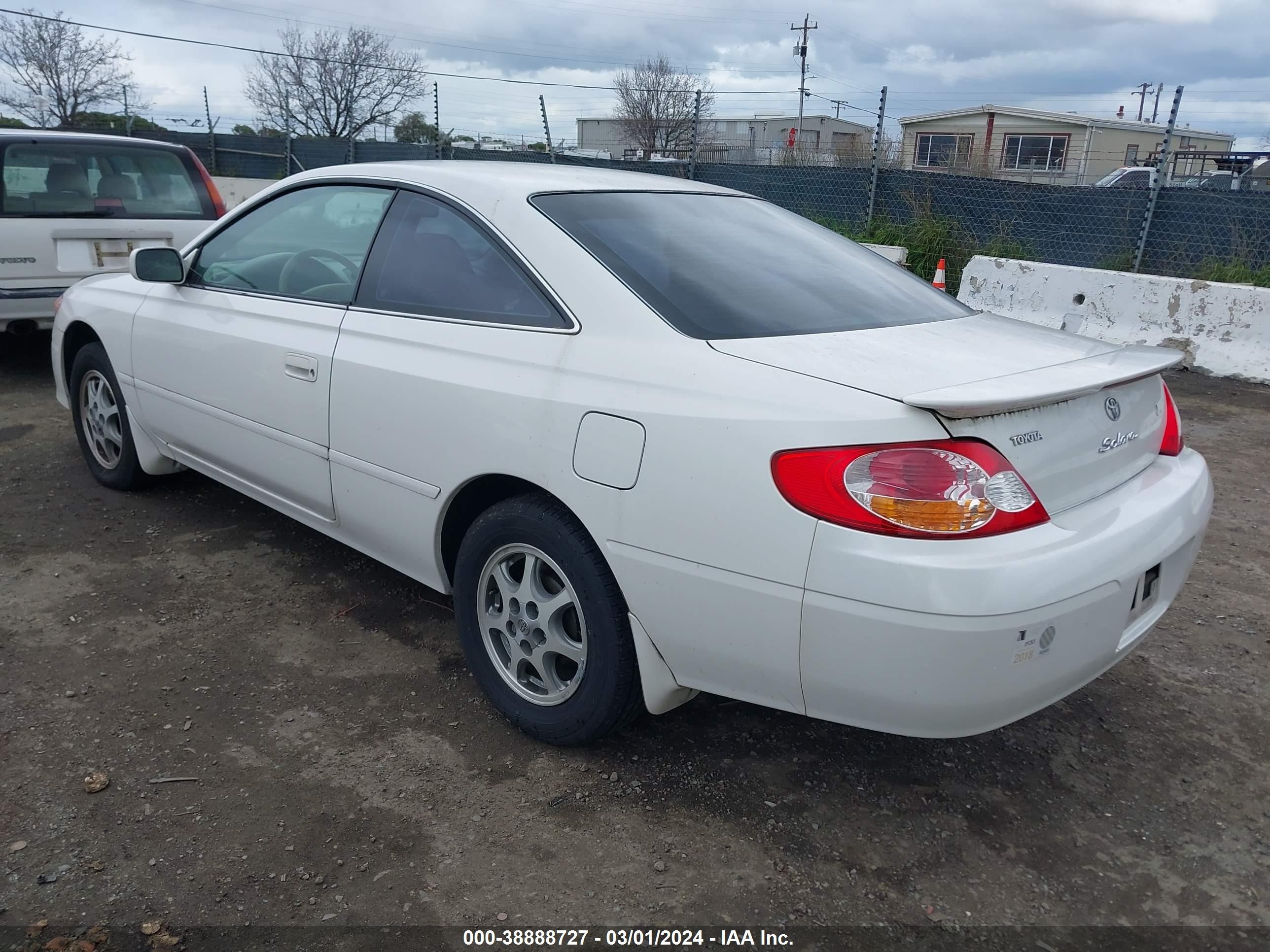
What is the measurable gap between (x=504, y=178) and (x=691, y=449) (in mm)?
1258

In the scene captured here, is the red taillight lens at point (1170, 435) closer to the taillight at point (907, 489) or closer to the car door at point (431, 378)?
the taillight at point (907, 489)

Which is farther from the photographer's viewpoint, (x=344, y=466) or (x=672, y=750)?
(x=344, y=466)

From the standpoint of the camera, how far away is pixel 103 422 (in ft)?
15.1

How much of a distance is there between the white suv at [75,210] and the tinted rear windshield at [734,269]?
4.75m

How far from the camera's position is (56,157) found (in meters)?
6.27

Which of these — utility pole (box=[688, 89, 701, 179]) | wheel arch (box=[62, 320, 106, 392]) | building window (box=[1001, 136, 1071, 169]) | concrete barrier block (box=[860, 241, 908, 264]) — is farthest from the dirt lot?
building window (box=[1001, 136, 1071, 169])

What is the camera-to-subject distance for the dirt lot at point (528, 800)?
2.14 meters

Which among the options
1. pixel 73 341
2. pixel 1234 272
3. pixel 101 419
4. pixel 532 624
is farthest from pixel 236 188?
pixel 532 624

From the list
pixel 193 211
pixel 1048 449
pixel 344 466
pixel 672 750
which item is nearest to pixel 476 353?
pixel 344 466

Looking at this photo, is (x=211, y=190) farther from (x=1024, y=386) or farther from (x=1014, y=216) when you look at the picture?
(x=1014, y=216)

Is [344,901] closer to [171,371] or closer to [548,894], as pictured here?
[548,894]

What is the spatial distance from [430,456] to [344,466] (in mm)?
469

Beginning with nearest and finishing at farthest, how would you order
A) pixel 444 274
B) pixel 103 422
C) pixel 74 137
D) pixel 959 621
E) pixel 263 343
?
pixel 959 621, pixel 444 274, pixel 263 343, pixel 103 422, pixel 74 137

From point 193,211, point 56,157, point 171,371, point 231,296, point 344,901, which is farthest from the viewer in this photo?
point 193,211
